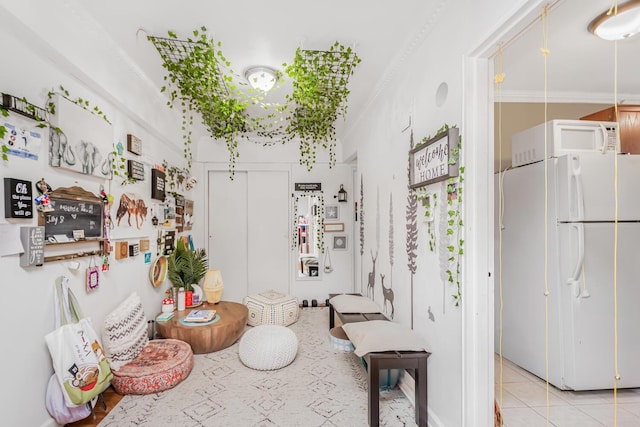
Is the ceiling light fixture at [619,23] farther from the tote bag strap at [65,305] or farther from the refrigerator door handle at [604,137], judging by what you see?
the tote bag strap at [65,305]

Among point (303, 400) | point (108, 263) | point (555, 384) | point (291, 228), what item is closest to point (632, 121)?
point (555, 384)

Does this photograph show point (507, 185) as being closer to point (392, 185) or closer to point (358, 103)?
point (392, 185)

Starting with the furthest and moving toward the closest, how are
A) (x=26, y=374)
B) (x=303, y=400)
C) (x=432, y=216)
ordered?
(x=303, y=400) < (x=432, y=216) < (x=26, y=374)

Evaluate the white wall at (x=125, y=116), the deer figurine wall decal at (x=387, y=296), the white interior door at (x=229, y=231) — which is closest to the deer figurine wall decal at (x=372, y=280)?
the deer figurine wall decal at (x=387, y=296)

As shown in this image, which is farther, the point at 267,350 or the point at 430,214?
the point at 267,350

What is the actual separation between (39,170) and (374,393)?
230cm

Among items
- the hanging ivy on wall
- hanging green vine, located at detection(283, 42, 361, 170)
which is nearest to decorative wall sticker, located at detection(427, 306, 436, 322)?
the hanging ivy on wall

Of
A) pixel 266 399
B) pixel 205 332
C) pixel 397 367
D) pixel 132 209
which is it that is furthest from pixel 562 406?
pixel 132 209

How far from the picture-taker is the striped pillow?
2.26 metres

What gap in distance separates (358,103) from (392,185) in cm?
121

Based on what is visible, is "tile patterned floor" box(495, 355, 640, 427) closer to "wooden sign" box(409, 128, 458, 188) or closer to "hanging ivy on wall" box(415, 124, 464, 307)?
"hanging ivy on wall" box(415, 124, 464, 307)

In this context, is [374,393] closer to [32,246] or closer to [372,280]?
[372,280]

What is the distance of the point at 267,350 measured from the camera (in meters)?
2.71

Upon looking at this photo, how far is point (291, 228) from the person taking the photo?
16.0ft
